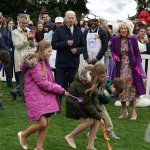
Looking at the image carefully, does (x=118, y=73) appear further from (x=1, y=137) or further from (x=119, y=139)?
(x=1, y=137)

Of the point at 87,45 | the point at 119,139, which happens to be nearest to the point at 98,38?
the point at 87,45

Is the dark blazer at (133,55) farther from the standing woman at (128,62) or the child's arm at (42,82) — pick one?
the child's arm at (42,82)

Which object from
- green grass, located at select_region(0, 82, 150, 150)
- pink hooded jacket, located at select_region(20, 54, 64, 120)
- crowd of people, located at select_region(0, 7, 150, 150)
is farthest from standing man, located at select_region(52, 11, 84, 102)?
pink hooded jacket, located at select_region(20, 54, 64, 120)

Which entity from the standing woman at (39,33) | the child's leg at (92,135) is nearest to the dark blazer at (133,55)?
the child's leg at (92,135)

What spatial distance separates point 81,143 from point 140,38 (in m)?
5.08

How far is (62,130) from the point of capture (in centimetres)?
933

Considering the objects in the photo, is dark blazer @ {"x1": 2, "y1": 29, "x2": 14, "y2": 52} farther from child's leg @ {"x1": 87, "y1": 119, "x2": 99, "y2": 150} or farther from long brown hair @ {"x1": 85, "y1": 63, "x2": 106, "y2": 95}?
long brown hair @ {"x1": 85, "y1": 63, "x2": 106, "y2": 95}

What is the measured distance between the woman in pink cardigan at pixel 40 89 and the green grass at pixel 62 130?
58cm

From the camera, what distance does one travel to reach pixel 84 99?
7.72 meters

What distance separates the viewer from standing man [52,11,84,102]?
35.0 ft

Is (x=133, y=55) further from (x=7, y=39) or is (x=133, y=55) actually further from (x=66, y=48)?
(x=7, y=39)

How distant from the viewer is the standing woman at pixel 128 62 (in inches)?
412

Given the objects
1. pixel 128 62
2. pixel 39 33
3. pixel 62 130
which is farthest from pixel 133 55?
pixel 39 33

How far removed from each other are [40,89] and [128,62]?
3.37m
